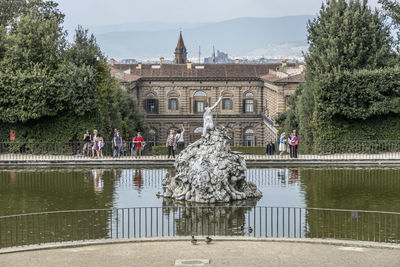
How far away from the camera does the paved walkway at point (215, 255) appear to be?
15.9 meters

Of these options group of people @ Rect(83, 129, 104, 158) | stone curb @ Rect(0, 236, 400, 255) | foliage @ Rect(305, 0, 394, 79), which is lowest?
stone curb @ Rect(0, 236, 400, 255)

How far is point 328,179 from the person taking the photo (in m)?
31.4

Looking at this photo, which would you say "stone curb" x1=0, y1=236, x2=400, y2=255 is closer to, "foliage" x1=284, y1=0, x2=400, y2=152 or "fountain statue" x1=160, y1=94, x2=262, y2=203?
"fountain statue" x1=160, y1=94, x2=262, y2=203

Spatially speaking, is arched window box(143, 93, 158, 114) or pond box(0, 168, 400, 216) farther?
arched window box(143, 93, 158, 114)

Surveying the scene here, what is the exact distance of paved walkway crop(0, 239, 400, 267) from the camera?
15.9 meters

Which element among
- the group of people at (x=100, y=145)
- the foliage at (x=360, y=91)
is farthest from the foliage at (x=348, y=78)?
the group of people at (x=100, y=145)

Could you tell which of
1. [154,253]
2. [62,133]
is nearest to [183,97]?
[62,133]

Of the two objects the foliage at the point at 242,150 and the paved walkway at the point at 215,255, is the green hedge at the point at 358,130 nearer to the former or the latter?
the foliage at the point at 242,150

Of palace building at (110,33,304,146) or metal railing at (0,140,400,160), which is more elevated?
palace building at (110,33,304,146)

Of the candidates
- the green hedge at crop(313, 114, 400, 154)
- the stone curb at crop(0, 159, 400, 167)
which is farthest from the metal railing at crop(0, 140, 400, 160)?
the stone curb at crop(0, 159, 400, 167)

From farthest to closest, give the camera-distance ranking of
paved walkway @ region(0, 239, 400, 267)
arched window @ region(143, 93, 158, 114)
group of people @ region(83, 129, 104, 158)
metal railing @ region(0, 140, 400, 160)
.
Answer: arched window @ region(143, 93, 158, 114) < metal railing @ region(0, 140, 400, 160) < group of people @ region(83, 129, 104, 158) < paved walkway @ region(0, 239, 400, 267)

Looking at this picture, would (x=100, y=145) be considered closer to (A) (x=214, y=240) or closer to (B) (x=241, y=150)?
(B) (x=241, y=150)

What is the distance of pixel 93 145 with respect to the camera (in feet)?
125

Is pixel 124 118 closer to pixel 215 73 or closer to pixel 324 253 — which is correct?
pixel 215 73
